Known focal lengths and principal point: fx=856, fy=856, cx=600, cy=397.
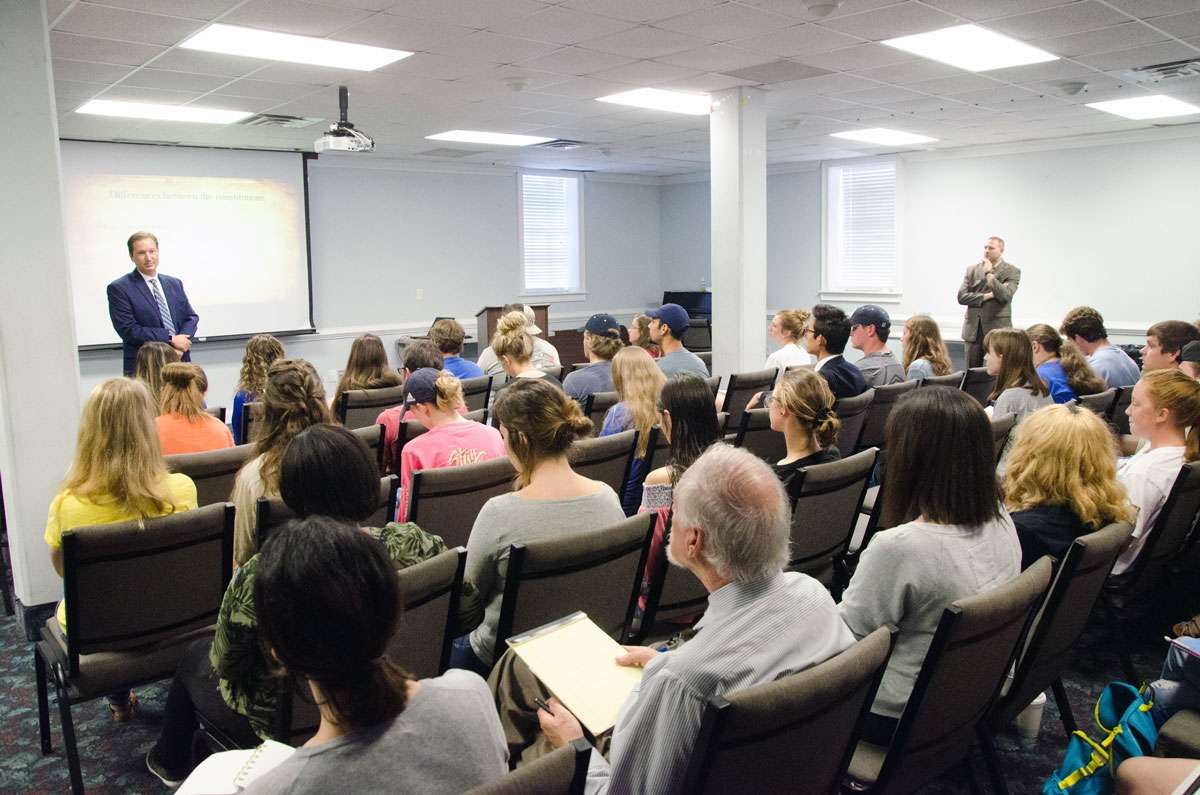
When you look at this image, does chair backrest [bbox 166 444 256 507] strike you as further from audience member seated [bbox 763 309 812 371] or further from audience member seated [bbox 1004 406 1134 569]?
audience member seated [bbox 763 309 812 371]

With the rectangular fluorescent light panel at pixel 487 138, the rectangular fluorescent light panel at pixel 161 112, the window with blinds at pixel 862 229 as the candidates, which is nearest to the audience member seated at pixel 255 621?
the rectangular fluorescent light panel at pixel 161 112

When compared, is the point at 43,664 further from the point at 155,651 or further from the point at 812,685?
the point at 812,685

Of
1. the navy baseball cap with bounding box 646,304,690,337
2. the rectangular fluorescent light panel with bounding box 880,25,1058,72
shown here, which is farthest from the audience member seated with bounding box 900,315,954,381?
the rectangular fluorescent light panel with bounding box 880,25,1058,72

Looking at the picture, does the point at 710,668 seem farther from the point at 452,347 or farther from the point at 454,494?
the point at 452,347

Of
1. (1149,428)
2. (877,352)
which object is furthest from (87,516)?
(877,352)

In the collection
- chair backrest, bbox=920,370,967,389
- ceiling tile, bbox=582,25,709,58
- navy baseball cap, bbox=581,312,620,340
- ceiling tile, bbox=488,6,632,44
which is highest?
ceiling tile, bbox=582,25,709,58

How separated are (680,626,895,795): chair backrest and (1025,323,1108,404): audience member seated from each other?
3883 millimetres

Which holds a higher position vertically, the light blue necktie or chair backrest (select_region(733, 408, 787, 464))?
the light blue necktie

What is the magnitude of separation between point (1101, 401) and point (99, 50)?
234 inches

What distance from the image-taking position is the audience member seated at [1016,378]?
4305mm

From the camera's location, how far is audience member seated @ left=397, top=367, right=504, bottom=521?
3.32 m

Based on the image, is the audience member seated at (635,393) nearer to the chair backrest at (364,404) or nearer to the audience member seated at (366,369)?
the chair backrest at (364,404)

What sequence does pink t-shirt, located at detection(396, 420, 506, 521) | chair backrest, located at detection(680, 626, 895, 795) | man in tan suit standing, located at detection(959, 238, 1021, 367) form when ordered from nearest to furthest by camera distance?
chair backrest, located at detection(680, 626, 895, 795) < pink t-shirt, located at detection(396, 420, 506, 521) < man in tan suit standing, located at detection(959, 238, 1021, 367)

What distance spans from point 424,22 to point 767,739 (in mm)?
4297
